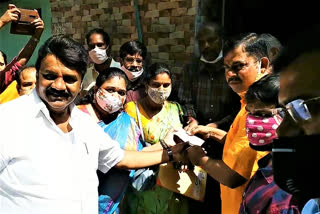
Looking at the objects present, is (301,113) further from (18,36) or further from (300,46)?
Result: (18,36)

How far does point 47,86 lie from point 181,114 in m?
1.55

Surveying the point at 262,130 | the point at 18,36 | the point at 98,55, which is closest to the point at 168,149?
the point at 262,130

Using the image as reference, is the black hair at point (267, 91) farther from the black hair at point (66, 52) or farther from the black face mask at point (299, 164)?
the black hair at point (66, 52)

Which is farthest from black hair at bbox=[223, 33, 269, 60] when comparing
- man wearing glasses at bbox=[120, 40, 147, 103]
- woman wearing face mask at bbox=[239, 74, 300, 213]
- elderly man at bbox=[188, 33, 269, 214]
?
man wearing glasses at bbox=[120, 40, 147, 103]

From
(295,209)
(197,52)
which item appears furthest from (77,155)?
(197,52)

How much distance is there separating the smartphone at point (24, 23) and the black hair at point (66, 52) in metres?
1.70

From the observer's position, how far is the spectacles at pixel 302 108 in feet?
3.80

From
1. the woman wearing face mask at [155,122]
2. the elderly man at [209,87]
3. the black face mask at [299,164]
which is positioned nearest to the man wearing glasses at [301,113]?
the black face mask at [299,164]

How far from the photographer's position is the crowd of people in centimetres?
125

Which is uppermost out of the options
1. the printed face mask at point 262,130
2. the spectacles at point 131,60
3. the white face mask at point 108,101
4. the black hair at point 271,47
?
the black hair at point 271,47

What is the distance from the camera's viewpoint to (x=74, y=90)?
2.02 m

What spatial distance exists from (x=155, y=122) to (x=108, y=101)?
51cm

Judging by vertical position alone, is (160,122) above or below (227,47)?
below

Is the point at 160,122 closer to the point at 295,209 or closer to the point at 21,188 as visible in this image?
the point at 21,188
